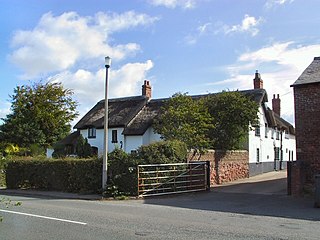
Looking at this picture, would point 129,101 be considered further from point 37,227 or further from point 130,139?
point 37,227

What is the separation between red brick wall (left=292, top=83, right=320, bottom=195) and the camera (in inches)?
724

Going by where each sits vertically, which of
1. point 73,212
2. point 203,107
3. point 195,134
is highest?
point 203,107

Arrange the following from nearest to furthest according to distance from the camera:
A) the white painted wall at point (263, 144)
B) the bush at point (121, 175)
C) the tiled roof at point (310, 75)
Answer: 1. the tiled roof at point (310, 75)
2. the bush at point (121, 175)
3. the white painted wall at point (263, 144)

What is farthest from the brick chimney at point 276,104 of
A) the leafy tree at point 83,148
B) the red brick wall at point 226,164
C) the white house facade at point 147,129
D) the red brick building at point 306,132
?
the red brick building at point 306,132

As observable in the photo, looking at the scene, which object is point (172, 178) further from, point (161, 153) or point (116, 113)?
point (116, 113)

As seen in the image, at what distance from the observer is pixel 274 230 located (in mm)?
10203

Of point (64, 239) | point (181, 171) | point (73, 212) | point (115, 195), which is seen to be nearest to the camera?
point (64, 239)

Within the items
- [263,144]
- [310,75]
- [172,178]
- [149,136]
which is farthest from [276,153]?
[172,178]

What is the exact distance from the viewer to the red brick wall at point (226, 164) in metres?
26.2

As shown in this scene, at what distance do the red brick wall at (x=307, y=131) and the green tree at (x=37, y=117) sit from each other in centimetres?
3513

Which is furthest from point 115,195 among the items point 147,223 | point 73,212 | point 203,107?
point 203,107

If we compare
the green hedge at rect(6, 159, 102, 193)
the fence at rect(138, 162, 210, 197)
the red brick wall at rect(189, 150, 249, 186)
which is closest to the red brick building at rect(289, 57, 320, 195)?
the fence at rect(138, 162, 210, 197)

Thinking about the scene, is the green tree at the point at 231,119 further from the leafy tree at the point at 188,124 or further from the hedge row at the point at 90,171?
the hedge row at the point at 90,171

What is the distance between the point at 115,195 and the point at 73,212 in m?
5.99
